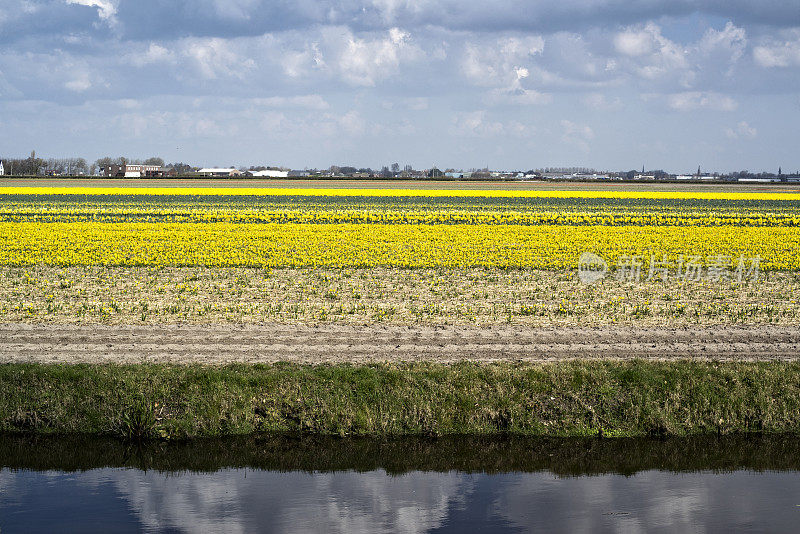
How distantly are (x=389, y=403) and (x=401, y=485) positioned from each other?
6.22 ft

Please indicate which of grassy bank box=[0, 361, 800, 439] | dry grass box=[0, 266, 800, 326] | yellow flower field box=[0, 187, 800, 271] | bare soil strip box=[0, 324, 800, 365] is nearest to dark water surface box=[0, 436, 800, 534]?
grassy bank box=[0, 361, 800, 439]

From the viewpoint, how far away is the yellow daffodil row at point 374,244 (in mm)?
35375

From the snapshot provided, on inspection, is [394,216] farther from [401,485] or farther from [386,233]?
[401,485]

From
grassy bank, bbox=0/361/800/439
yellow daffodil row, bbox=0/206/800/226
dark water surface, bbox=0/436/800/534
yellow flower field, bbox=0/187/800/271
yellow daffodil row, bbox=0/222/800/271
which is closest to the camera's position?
dark water surface, bbox=0/436/800/534

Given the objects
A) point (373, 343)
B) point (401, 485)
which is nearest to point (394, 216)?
point (373, 343)

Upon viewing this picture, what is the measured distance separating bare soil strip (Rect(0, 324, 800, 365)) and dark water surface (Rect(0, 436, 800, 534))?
3.31 metres

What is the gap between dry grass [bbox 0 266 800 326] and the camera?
23422 mm

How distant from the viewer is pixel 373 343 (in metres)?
20.2

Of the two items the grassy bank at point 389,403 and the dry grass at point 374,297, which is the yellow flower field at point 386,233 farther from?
the grassy bank at point 389,403

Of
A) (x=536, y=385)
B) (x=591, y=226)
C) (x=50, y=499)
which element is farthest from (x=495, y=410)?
(x=591, y=226)

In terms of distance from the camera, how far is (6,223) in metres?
53.2

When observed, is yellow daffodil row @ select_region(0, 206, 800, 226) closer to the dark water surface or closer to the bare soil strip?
the bare soil strip

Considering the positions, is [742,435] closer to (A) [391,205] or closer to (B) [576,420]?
(B) [576,420]

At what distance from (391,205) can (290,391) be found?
205 ft
